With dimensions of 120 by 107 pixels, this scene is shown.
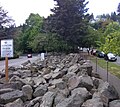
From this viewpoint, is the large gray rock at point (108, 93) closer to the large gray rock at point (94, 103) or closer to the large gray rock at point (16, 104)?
the large gray rock at point (94, 103)

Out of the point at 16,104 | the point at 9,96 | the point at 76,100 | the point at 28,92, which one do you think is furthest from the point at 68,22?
the point at 76,100

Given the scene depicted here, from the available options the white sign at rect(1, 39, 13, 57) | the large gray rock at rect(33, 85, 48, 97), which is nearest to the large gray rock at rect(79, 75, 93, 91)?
the large gray rock at rect(33, 85, 48, 97)

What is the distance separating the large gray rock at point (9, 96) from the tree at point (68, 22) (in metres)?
36.3

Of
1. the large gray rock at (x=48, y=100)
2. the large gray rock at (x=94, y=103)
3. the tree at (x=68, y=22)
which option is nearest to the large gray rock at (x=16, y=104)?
the large gray rock at (x=48, y=100)

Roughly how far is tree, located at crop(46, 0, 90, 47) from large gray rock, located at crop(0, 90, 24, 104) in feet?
119

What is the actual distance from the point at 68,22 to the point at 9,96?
37.6m

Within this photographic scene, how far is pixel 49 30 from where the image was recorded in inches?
2046

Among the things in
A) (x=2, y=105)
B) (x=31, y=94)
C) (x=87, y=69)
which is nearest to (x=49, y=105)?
A: (x=2, y=105)

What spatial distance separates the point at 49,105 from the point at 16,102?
1.73m

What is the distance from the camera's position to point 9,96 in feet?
40.6

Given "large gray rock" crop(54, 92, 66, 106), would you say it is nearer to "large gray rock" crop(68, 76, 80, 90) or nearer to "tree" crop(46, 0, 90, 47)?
"large gray rock" crop(68, 76, 80, 90)

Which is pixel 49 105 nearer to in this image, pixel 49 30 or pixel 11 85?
pixel 11 85

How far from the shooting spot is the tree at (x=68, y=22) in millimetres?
49031

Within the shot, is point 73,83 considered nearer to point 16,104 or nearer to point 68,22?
point 16,104
